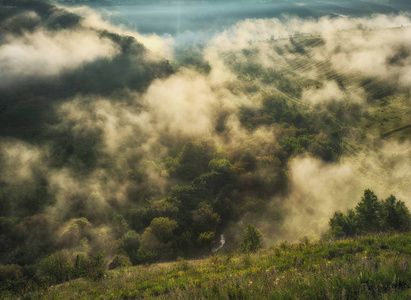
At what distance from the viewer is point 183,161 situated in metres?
89.0

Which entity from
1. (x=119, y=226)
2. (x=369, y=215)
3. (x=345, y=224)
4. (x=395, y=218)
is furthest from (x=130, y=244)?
(x=395, y=218)

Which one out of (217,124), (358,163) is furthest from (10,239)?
(358,163)

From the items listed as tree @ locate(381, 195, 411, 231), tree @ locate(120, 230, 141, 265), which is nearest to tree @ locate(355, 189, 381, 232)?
tree @ locate(381, 195, 411, 231)

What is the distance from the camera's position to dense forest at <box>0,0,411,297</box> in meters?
51.2

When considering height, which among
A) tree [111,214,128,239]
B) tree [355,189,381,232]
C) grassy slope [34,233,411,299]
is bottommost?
tree [111,214,128,239]

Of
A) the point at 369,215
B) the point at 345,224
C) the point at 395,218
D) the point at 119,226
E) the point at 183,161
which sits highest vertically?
the point at 183,161

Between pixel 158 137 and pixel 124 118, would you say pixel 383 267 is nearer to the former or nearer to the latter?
pixel 158 137

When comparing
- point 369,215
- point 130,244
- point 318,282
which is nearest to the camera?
point 318,282

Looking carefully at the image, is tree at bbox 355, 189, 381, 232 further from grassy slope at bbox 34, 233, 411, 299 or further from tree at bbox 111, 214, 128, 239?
tree at bbox 111, 214, 128, 239

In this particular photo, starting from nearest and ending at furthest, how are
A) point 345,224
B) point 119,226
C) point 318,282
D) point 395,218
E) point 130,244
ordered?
point 318,282
point 395,218
point 345,224
point 130,244
point 119,226

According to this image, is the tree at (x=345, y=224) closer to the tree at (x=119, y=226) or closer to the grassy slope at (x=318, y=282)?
the grassy slope at (x=318, y=282)

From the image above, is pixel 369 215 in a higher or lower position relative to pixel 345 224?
higher

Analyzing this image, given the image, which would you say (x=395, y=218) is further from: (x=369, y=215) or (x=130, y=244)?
(x=130, y=244)

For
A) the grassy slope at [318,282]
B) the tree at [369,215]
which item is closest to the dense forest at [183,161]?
the tree at [369,215]
